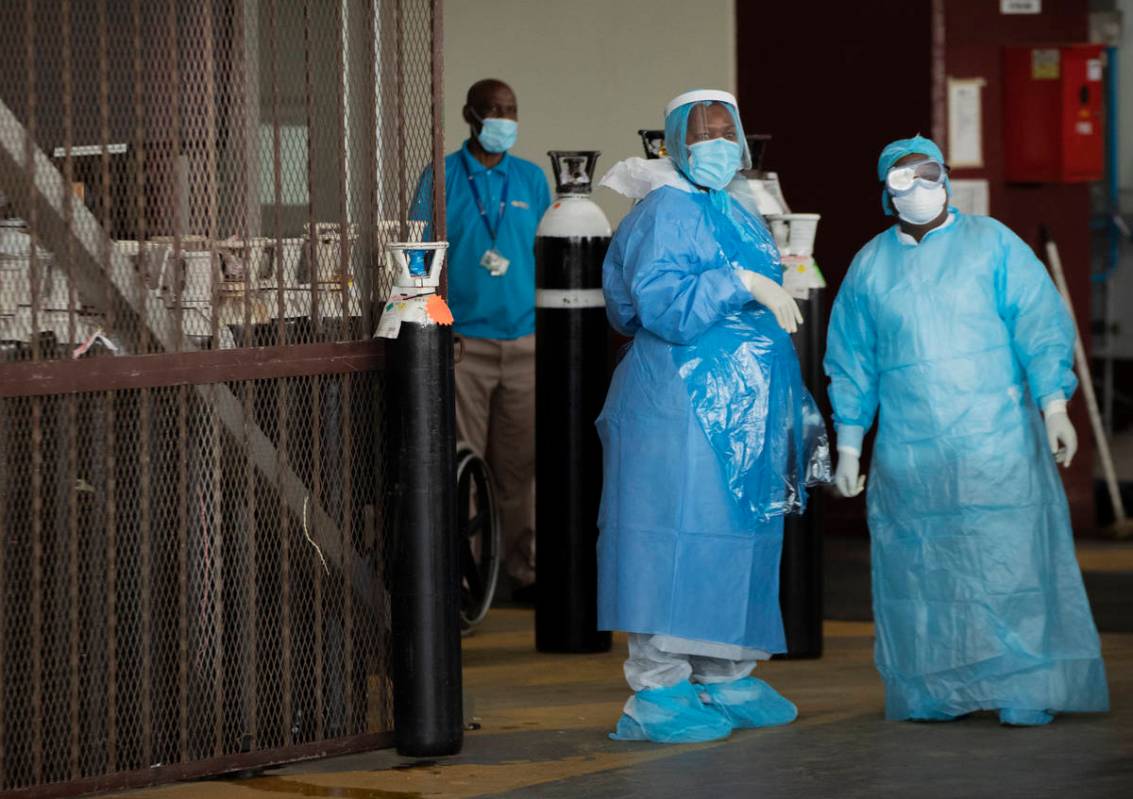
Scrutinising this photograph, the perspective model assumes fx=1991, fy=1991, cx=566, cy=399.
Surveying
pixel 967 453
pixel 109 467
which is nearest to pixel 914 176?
pixel 967 453

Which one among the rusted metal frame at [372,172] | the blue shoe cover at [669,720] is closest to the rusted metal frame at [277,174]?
the rusted metal frame at [372,172]

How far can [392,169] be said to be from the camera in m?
4.30

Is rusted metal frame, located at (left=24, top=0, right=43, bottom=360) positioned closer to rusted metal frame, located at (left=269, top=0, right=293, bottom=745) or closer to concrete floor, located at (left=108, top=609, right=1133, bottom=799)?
rusted metal frame, located at (left=269, top=0, right=293, bottom=745)

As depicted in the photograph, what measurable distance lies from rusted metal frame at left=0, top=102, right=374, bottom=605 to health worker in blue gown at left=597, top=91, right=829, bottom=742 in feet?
2.14

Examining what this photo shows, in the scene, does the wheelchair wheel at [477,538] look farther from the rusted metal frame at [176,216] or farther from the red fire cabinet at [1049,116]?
the red fire cabinet at [1049,116]

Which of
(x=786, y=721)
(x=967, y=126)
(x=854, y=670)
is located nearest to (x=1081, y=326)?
(x=967, y=126)

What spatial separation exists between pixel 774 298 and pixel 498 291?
6.20 feet

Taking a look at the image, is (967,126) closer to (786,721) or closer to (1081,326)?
(1081,326)

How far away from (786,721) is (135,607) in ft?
5.03

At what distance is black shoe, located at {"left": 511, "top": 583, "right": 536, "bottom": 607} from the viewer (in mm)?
6230

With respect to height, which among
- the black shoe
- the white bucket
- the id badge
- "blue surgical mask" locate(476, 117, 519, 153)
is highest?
"blue surgical mask" locate(476, 117, 519, 153)

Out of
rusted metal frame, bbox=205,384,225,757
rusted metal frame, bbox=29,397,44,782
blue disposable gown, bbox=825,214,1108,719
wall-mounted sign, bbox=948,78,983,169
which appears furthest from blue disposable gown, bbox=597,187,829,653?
wall-mounted sign, bbox=948,78,983,169

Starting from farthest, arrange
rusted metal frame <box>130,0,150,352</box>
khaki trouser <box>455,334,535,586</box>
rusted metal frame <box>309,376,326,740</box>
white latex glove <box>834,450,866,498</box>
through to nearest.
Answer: khaki trouser <box>455,334,535,586</box> → white latex glove <box>834,450,866,498</box> → rusted metal frame <box>309,376,326,740</box> → rusted metal frame <box>130,0,150,352</box>

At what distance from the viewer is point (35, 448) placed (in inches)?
148
